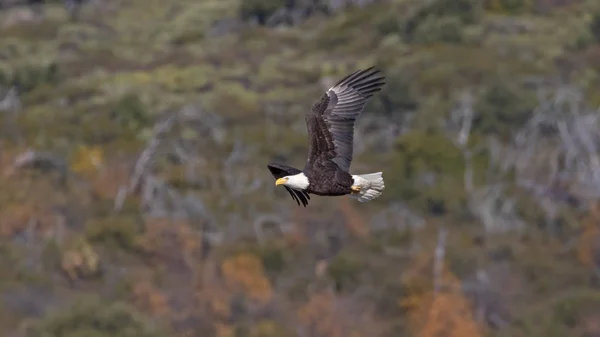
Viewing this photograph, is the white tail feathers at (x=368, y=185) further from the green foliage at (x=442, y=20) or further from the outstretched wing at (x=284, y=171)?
the green foliage at (x=442, y=20)

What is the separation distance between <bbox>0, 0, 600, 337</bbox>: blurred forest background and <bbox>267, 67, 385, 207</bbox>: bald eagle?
60.2ft

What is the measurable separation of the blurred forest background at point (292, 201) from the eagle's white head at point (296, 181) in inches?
739

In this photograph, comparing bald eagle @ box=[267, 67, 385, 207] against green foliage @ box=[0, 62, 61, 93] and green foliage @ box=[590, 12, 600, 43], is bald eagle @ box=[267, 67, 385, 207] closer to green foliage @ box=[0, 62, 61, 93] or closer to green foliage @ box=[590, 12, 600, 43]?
green foliage @ box=[0, 62, 61, 93]

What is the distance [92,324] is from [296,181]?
19.4 m

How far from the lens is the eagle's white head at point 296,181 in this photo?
1123 centimetres

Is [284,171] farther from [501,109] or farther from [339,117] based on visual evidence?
[501,109]

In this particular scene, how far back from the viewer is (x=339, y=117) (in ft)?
38.7

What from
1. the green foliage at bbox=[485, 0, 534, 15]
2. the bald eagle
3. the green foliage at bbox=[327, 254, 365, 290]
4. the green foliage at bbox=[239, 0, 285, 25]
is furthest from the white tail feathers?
the green foliage at bbox=[485, 0, 534, 15]

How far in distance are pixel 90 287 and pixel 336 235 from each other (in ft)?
20.0

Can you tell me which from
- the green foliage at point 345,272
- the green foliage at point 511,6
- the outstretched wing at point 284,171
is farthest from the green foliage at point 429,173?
the outstretched wing at point 284,171

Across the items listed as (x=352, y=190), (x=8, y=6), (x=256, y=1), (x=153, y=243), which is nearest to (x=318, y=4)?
(x=256, y=1)

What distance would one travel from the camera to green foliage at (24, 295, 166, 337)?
2967 cm

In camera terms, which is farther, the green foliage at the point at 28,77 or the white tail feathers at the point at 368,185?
the green foliage at the point at 28,77

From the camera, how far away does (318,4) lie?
62.3 metres
